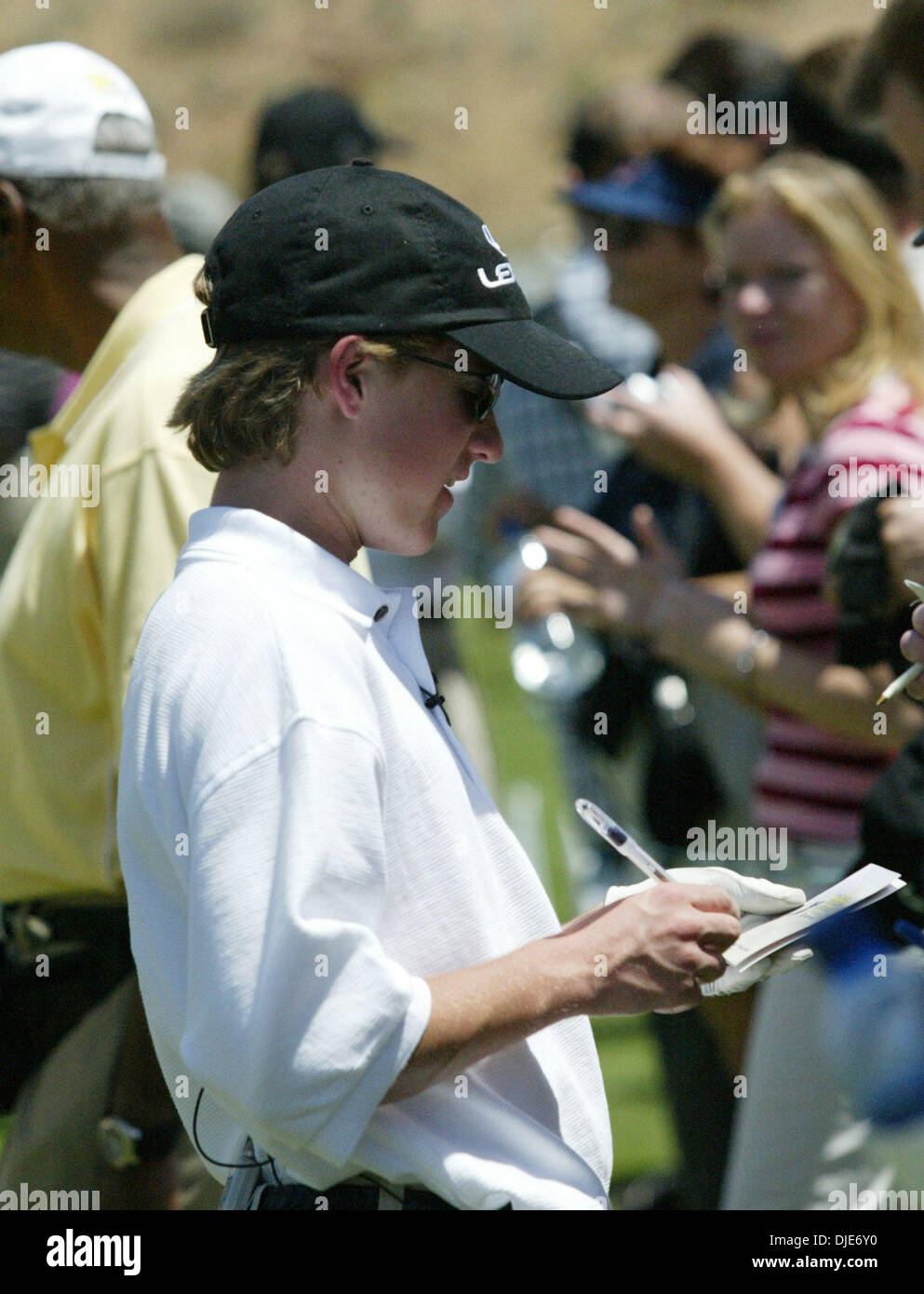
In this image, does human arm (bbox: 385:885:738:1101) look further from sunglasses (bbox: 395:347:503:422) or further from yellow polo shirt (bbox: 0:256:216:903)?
yellow polo shirt (bbox: 0:256:216:903)

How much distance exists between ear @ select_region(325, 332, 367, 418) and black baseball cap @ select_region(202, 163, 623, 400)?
0.02 metres

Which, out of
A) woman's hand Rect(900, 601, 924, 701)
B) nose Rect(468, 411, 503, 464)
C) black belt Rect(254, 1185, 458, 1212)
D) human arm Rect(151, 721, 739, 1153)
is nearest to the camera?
human arm Rect(151, 721, 739, 1153)

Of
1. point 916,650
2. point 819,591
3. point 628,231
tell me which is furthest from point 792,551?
point 628,231

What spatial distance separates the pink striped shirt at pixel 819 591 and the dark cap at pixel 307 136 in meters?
2.35

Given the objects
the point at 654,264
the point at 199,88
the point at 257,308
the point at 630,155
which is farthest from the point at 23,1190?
the point at 199,88

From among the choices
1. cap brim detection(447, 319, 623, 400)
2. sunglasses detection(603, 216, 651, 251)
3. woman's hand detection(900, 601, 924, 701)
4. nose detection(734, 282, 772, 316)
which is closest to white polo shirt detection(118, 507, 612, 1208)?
cap brim detection(447, 319, 623, 400)

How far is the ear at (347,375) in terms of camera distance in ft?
5.50

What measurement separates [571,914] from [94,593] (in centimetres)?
277

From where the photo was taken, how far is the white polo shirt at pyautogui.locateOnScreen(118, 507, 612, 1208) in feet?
4.93

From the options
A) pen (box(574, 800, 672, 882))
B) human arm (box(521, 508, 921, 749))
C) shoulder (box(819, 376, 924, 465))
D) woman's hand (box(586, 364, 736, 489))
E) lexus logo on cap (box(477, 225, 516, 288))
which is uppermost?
lexus logo on cap (box(477, 225, 516, 288))

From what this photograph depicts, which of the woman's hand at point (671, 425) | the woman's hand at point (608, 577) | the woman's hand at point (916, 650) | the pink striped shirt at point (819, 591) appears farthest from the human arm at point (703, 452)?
the woman's hand at point (916, 650)

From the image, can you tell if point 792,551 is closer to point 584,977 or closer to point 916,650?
point 916,650

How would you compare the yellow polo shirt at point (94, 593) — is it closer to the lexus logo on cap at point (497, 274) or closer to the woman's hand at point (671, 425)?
the lexus logo on cap at point (497, 274)

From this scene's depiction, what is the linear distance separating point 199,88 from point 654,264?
2318cm
